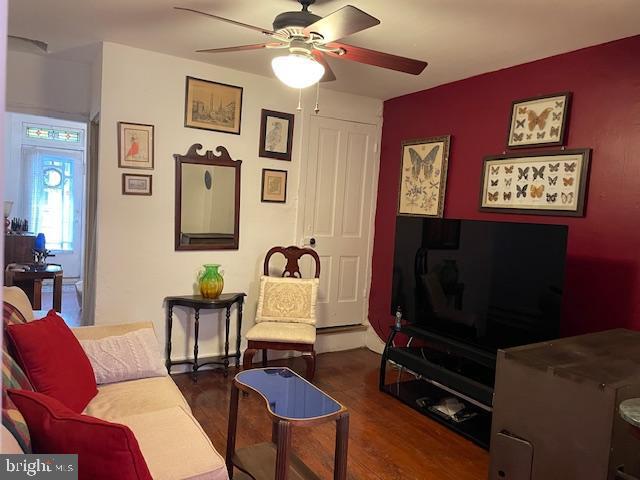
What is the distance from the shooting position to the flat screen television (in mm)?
2621

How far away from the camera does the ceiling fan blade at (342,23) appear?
179cm

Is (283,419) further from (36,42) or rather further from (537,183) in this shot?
(36,42)

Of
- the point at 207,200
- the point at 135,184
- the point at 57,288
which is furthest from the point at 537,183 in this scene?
the point at 57,288

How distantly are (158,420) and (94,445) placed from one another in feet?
2.62

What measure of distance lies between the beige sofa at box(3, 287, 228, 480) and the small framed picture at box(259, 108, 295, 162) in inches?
79.8

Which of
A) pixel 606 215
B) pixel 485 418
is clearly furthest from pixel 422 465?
pixel 606 215

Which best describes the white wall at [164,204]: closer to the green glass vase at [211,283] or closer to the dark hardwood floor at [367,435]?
the green glass vase at [211,283]

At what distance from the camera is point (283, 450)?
71.4 inches

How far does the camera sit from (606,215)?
272 centimetres

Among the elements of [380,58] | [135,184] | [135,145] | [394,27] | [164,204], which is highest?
[394,27]

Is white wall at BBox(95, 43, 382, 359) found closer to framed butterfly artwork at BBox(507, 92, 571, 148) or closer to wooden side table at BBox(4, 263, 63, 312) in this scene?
wooden side table at BBox(4, 263, 63, 312)

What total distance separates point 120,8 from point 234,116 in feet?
4.18

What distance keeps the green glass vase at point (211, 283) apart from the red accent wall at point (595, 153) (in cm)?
207

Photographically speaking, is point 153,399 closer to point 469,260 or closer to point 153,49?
point 469,260
